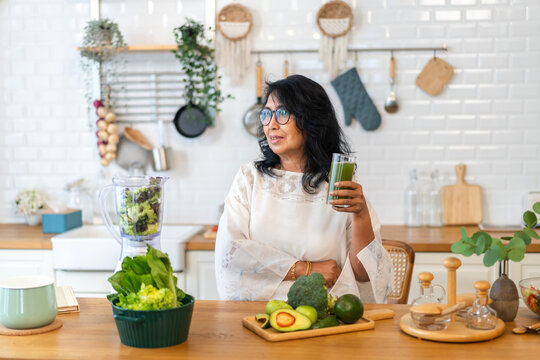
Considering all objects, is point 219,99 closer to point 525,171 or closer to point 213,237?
point 213,237

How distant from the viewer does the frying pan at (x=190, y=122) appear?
399 cm

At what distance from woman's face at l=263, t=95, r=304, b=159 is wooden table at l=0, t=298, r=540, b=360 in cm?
82

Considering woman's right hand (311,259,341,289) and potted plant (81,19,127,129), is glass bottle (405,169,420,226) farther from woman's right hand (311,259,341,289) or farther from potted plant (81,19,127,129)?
potted plant (81,19,127,129)

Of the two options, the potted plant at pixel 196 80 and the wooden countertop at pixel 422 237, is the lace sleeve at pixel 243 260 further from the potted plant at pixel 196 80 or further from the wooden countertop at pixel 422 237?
the potted plant at pixel 196 80

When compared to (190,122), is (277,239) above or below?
below

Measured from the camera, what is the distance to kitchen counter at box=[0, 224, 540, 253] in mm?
3344

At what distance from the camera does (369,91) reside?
13.0ft

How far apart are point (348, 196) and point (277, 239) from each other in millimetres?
563

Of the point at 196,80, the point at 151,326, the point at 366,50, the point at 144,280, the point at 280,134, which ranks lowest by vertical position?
the point at 151,326

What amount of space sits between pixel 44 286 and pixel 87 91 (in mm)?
2597

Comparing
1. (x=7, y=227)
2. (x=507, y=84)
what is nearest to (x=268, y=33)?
(x=507, y=84)

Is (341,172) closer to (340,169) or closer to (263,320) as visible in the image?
(340,169)

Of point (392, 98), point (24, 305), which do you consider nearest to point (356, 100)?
point (392, 98)

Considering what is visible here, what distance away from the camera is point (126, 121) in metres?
4.11
